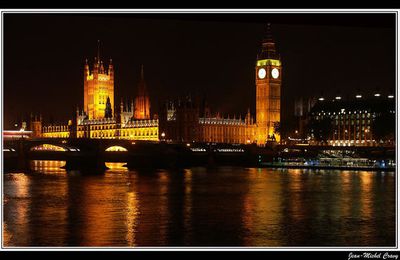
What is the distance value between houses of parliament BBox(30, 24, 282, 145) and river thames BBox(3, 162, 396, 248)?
86.7 feet

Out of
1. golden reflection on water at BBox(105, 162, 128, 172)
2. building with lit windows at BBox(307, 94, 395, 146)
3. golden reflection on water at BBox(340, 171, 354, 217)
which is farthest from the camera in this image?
building with lit windows at BBox(307, 94, 395, 146)

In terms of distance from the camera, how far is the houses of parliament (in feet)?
142

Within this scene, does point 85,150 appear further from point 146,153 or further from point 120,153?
point 120,153

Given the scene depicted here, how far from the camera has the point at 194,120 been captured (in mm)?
43000

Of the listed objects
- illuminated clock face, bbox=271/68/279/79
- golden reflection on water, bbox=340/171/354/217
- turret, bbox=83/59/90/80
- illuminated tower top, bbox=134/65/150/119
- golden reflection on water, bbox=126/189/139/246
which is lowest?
golden reflection on water, bbox=340/171/354/217

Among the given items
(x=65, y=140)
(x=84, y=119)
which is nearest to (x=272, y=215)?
(x=65, y=140)

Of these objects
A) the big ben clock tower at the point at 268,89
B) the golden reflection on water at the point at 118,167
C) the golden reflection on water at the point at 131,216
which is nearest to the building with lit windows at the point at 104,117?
the big ben clock tower at the point at 268,89

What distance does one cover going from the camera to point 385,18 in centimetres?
346

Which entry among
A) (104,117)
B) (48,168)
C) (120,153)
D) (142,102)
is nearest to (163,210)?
(48,168)

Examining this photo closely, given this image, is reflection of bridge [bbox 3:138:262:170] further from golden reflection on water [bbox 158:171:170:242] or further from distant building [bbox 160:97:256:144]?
golden reflection on water [bbox 158:171:170:242]
